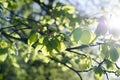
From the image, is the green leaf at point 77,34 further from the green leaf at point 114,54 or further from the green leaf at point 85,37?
the green leaf at point 114,54

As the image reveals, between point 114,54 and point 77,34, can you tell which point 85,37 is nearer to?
point 77,34

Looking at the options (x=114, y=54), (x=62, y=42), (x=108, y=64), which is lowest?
(x=108, y=64)

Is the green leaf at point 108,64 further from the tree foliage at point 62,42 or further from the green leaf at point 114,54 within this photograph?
the green leaf at point 114,54

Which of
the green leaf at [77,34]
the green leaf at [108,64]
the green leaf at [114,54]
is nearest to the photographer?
the green leaf at [77,34]

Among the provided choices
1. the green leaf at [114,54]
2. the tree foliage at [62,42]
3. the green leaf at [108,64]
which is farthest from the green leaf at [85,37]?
the green leaf at [108,64]

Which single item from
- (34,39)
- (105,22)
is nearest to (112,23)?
(105,22)

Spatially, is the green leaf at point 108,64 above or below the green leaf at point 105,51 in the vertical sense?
below

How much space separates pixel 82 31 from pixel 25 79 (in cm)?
1763

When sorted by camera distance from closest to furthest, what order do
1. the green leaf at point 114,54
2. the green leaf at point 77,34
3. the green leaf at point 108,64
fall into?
the green leaf at point 77,34, the green leaf at point 114,54, the green leaf at point 108,64

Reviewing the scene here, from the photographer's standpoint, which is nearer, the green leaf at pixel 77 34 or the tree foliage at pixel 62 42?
the green leaf at pixel 77 34

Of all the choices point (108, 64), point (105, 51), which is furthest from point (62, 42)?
point (108, 64)

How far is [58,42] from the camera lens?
130 inches

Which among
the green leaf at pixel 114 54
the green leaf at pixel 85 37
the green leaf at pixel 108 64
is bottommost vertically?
the green leaf at pixel 108 64

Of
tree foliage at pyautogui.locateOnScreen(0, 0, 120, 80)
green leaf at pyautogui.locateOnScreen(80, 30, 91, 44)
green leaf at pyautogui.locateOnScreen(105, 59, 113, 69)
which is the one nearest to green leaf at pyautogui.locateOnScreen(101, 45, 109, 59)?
tree foliage at pyautogui.locateOnScreen(0, 0, 120, 80)
